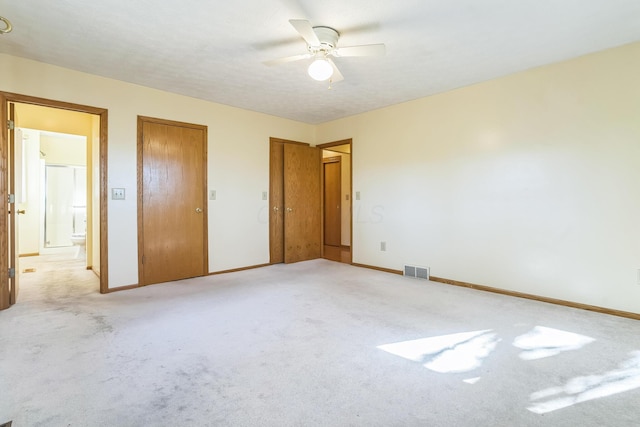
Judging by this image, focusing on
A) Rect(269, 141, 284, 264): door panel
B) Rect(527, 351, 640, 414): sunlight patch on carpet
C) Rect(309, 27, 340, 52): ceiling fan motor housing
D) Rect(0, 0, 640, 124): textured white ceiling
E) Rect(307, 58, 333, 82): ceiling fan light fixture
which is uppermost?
Rect(0, 0, 640, 124): textured white ceiling

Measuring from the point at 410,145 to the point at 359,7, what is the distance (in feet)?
7.93

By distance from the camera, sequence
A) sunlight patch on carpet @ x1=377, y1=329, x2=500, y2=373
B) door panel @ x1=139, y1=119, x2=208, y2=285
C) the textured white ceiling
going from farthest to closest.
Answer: door panel @ x1=139, y1=119, x2=208, y2=285, the textured white ceiling, sunlight patch on carpet @ x1=377, y1=329, x2=500, y2=373

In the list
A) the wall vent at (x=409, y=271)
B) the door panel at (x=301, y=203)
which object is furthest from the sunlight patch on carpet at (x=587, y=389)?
the door panel at (x=301, y=203)

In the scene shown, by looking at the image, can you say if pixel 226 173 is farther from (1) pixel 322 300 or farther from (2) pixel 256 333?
(2) pixel 256 333

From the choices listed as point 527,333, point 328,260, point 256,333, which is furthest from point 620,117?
point 328,260

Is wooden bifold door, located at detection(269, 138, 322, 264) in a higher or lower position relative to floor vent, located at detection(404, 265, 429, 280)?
higher

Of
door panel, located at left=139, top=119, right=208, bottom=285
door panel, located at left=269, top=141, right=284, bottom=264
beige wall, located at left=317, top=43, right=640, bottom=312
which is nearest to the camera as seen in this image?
beige wall, located at left=317, top=43, right=640, bottom=312

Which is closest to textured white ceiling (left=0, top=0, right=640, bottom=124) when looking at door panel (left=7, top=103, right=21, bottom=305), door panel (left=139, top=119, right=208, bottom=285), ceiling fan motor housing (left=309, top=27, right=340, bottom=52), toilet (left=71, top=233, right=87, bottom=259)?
ceiling fan motor housing (left=309, top=27, right=340, bottom=52)

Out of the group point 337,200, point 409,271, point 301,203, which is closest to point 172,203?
point 301,203

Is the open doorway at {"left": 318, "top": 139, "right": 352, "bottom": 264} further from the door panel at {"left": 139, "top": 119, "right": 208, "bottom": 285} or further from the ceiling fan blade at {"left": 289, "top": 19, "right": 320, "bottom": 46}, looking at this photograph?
the ceiling fan blade at {"left": 289, "top": 19, "right": 320, "bottom": 46}

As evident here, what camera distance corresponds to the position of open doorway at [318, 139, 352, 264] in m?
7.07

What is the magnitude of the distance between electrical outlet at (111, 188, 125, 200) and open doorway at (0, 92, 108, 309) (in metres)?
0.09

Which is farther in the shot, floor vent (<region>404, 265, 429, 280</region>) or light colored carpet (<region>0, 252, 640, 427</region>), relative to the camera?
floor vent (<region>404, 265, 429, 280</region>)

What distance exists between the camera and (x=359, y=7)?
2234mm
